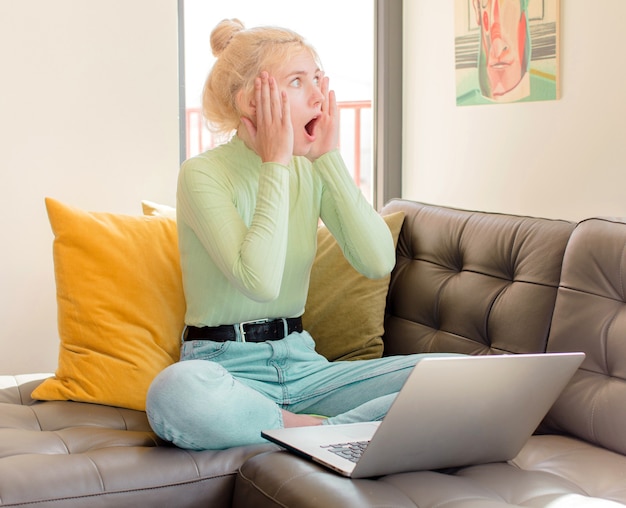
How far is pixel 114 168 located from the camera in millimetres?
2684

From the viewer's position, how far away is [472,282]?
205 cm

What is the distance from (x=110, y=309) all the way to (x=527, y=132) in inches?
51.3

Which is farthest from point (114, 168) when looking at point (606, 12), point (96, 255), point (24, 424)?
point (606, 12)

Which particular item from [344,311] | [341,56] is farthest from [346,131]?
[344,311]

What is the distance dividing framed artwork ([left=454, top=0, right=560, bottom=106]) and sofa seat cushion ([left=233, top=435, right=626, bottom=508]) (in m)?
1.20

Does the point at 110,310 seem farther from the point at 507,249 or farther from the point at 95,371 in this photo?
the point at 507,249

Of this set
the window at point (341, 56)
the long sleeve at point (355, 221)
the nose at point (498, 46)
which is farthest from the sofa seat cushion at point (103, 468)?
the nose at point (498, 46)

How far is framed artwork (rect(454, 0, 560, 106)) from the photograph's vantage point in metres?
2.45

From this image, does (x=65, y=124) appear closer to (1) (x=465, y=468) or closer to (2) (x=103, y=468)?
(2) (x=103, y=468)

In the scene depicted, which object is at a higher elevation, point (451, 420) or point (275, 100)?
point (275, 100)

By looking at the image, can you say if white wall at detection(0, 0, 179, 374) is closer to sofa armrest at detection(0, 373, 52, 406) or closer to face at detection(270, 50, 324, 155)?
sofa armrest at detection(0, 373, 52, 406)

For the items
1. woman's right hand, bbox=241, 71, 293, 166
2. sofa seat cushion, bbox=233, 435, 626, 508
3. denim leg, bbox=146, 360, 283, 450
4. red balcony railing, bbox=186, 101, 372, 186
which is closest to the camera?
sofa seat cushion, bbox=233, 435, 626, 508

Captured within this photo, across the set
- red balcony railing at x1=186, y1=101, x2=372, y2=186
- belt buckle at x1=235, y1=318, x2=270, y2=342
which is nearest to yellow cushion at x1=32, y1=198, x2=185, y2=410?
belt buckle at x1=235, y1=318, x2=270, y2=342

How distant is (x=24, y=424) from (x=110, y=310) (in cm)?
32
